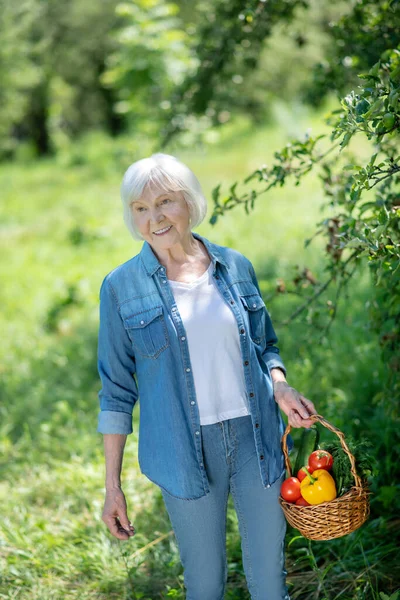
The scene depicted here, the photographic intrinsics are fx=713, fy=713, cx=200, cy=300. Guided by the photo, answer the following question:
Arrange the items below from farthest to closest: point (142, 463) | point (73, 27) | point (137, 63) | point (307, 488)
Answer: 1. point (73, 27)
2. point (137, 63)
3. point (142, 463)
4. point (307, 488)

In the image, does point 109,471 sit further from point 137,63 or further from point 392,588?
point 137,63

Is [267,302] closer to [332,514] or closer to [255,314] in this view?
[255,314]

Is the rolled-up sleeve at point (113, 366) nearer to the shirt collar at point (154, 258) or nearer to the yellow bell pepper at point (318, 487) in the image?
the shirt collar at point (154, 258)

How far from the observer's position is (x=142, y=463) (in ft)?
8.32

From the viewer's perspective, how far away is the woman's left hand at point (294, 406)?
2383 millimetres

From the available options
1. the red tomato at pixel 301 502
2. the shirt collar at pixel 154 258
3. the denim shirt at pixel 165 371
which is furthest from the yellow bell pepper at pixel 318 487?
the shirt collar at pixel 154 258

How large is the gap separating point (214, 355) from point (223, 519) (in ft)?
1.94

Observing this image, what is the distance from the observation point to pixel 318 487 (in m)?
2.35

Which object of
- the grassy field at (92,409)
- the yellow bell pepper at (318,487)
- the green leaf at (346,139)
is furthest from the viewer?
the grassy field at (92,409)

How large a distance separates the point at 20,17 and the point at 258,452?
9.96 m

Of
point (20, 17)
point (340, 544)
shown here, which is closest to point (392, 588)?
point (340, 544)

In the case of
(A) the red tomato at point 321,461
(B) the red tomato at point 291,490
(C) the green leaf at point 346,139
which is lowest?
(B) the red tomato at point 291,490

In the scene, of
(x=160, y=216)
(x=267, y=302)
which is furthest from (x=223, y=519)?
(x=267, y=302)

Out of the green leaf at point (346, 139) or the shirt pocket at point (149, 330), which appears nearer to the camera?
the green leaf at point (346, 139)
